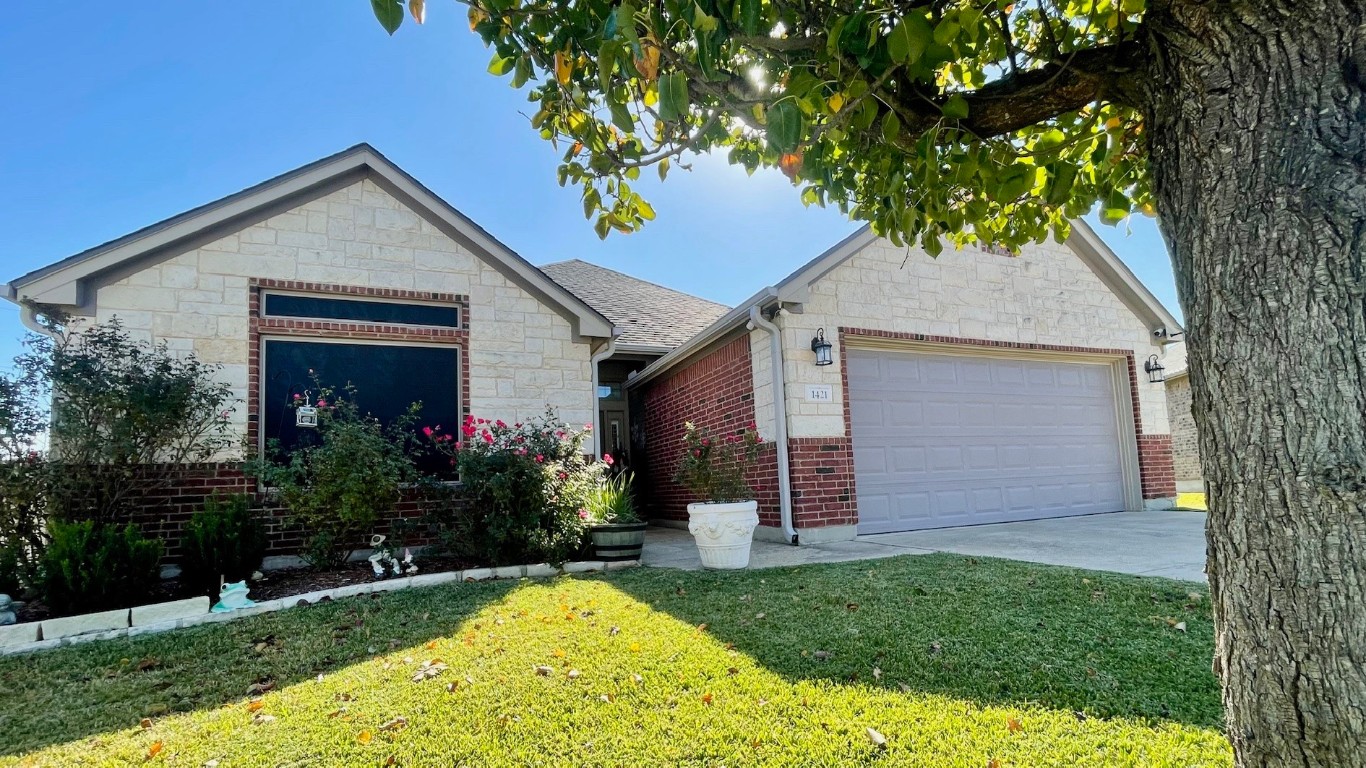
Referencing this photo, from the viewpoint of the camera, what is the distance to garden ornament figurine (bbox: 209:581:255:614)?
5.04 metres

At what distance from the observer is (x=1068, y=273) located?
10.5 m

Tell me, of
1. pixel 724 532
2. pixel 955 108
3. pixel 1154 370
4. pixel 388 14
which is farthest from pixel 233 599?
pixel 1154 370

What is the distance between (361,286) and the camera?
7621 millimetres

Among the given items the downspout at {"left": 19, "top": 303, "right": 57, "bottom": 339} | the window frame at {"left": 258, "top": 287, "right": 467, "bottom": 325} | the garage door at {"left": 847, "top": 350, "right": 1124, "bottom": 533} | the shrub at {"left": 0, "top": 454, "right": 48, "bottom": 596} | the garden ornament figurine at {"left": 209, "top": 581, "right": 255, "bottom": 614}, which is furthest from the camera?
the garage door at {"left": 847, "top": 350, "right": 1124, "bottom": 533}

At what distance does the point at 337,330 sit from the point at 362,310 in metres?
0.37

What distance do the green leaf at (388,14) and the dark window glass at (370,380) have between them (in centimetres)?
621

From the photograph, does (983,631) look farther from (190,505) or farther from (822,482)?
(190,505)

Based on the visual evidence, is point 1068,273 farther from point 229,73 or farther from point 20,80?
point 20,80

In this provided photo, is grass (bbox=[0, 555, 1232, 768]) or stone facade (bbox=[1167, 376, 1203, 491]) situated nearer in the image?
grass (bbox=[0, 555, 1232, 768])

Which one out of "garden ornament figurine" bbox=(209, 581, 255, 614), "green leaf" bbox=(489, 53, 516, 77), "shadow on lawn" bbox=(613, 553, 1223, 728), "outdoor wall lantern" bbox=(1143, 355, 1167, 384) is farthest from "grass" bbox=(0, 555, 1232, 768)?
"outdoor wall lantern" bbox=(1143, 355, 1167, 384)

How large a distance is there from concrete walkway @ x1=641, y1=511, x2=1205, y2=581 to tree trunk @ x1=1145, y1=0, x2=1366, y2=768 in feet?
13.4

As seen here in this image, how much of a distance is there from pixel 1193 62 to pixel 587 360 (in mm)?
7332

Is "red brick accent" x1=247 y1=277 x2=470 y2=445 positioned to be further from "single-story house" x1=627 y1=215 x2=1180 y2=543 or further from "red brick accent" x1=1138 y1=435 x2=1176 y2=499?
"red brick accent" x1=1138 y1=435 x2=1176 y2=499

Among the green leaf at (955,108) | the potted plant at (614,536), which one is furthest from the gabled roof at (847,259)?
the green leaf at (955,108)
